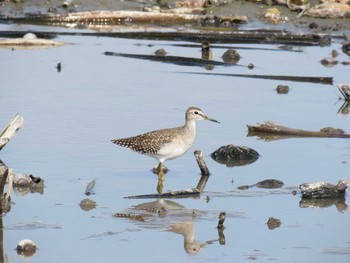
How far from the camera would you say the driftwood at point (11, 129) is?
14977 millimetres

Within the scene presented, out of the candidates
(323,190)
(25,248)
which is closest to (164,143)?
(323,190)

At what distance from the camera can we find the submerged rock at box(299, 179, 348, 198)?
14180 millimetres

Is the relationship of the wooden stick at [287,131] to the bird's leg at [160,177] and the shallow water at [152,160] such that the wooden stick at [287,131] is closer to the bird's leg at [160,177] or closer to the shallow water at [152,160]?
the shallow water at [152,160]

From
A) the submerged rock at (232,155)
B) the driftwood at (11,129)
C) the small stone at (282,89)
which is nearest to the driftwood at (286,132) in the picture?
the submerged rock at (232,155)

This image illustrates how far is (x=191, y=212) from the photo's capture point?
1337 cm

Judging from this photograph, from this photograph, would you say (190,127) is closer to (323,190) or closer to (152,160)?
(152,160)

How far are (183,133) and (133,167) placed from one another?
0.93 meters

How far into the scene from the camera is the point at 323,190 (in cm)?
1423

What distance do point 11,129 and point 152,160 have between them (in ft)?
7.99

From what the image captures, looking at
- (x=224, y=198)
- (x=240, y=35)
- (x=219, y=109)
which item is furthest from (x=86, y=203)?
(x=240, y=35)

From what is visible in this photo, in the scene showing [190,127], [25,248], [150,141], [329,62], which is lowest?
[329,62]

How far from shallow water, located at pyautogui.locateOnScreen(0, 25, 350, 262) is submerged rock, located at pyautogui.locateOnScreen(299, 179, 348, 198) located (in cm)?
16

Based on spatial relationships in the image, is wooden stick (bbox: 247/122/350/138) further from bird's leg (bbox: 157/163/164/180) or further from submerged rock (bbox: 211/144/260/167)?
bird's leg (bbox: 157/163/164/180)

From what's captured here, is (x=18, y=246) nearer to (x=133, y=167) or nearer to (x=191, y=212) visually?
(x=191, y=212)
